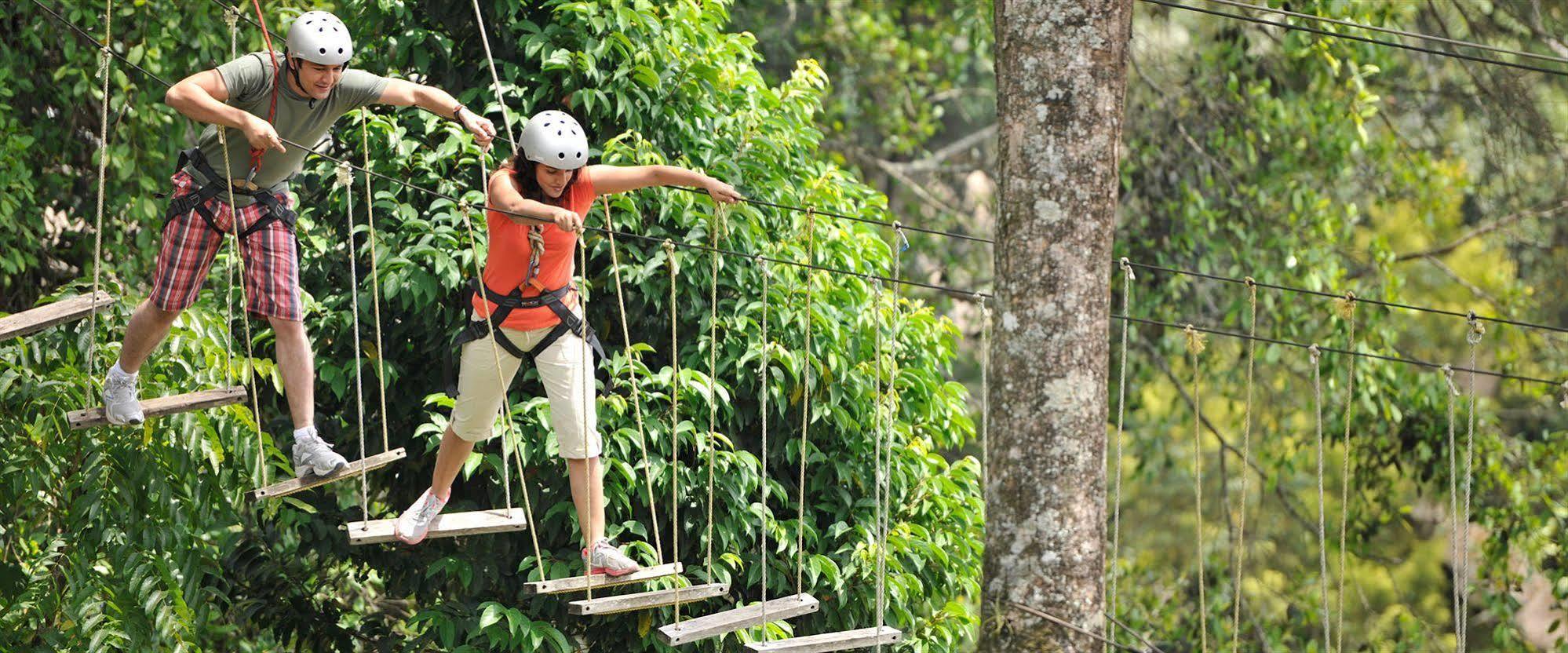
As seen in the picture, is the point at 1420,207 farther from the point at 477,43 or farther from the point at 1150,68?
the point at 477,43

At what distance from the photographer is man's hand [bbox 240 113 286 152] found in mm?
4336

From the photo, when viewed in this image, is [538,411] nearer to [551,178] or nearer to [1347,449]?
[551,178]

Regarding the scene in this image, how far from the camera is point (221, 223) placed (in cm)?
470

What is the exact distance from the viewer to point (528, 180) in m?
4.69

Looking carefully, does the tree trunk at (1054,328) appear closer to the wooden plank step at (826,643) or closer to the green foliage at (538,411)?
the wooden plank step at (826,643)

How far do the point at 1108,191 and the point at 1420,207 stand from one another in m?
5.81

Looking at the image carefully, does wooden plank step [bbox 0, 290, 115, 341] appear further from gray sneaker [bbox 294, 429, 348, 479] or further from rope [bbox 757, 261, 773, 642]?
rope [bbox 757, 261, 773, 642]

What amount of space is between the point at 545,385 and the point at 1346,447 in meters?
2.85

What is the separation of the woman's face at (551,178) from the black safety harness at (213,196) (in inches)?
28.3

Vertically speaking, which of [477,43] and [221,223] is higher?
[477,43]

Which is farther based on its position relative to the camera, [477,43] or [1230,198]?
[1230,198]

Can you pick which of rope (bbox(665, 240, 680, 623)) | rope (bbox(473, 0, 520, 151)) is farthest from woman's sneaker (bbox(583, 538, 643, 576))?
rope (bbox(473, 0, 520, 151))

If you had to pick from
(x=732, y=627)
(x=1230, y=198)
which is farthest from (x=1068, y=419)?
(x=1230, y=198)

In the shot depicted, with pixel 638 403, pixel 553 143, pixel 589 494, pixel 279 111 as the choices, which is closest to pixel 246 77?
pixel 279 111
